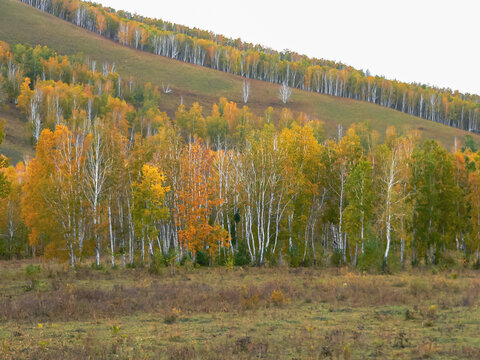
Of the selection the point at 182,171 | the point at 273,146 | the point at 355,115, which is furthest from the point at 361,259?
the point at 355,115

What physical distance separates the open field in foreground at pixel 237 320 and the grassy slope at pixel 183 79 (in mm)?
121713

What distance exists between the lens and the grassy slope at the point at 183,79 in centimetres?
15350

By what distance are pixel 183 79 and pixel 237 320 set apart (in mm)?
159572

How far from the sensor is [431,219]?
41.5 meters

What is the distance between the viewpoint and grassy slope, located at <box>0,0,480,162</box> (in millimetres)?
153500

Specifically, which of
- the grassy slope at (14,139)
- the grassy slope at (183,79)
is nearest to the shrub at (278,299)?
the grassy slope at (14,139)

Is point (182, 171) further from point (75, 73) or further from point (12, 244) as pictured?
point (75, 73)

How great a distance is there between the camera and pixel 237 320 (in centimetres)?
1780

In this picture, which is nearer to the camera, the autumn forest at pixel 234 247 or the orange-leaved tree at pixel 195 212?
the autumn forest at pixel 234 247

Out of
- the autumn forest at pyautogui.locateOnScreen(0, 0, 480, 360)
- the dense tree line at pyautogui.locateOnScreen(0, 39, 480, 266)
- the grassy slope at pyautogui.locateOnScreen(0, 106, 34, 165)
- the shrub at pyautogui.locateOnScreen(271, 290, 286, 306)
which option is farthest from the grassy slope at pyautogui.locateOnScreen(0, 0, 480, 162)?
the shrub at pyautogui.locateOnScreen(271, 290, 286, 306)

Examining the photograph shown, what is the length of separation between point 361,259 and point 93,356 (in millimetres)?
28349

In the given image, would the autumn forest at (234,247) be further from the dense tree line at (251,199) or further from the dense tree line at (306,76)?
the dense tree line at (306,76)

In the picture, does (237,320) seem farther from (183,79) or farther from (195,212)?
(183,79)

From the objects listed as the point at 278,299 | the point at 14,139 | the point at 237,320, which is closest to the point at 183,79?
the point at 14,139
